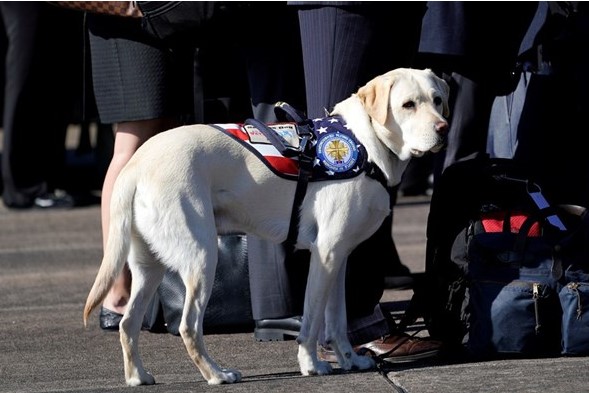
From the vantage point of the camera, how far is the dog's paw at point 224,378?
4516 mm

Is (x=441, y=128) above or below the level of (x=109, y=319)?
above

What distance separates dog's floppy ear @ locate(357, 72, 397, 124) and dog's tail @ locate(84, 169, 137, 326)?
87cm

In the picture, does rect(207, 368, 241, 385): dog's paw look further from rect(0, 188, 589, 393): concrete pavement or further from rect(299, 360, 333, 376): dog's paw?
rect(299, 360, 333, 376): dog's paw

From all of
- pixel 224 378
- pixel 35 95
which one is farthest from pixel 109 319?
pixel 35 95

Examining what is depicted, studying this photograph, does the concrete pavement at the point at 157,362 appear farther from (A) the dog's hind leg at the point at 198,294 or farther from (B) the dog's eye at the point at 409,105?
(B) the dog's eye at the point at 409,105

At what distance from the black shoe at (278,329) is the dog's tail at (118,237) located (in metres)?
1.05

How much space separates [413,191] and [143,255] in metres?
5.78

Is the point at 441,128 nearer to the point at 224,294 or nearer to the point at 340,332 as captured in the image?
the point at 340,332

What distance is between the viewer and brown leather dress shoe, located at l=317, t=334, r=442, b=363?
16.4 ft

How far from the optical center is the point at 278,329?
5.33 m

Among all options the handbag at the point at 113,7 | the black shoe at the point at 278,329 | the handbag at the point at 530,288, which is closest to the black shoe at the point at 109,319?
the black shoe at the point at 278,329

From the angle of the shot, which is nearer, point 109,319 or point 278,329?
point 278,329

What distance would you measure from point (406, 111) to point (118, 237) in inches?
43.5

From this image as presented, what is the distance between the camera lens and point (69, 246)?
8266mm
